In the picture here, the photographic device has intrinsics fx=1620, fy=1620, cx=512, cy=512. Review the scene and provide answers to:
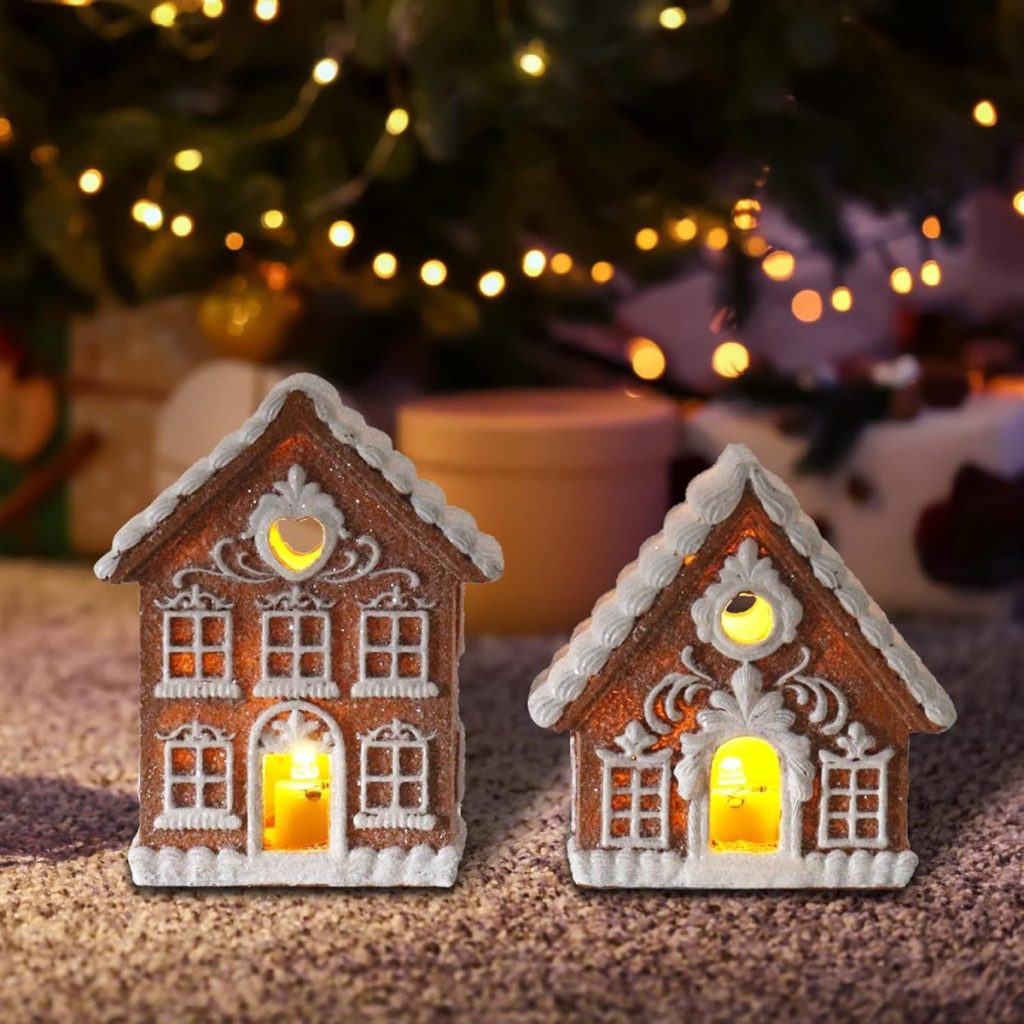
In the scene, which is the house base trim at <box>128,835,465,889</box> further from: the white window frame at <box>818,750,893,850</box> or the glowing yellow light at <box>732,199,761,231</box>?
the glowing yellow light at <box>732,199,761,231</box>

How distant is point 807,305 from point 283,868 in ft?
6.96

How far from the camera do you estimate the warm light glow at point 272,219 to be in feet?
7.67

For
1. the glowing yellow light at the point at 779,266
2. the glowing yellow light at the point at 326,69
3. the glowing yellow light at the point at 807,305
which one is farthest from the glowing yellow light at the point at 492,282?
the glowing yellow light at the point at 807,305

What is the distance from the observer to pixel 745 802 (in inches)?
61.9

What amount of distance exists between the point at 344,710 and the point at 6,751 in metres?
0.60

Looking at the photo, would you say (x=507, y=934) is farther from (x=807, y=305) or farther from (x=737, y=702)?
(x=807, y=305)

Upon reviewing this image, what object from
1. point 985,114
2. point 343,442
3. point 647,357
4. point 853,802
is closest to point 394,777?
point 343,442

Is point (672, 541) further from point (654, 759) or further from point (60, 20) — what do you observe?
point (60, 20)

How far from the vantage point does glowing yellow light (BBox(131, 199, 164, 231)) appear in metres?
2.37

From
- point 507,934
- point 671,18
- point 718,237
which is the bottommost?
point 507,934

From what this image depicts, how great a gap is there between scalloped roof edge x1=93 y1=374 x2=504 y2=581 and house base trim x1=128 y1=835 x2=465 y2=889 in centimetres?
27

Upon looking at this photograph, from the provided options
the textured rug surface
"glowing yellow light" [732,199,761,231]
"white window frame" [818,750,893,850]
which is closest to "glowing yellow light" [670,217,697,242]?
"glowing yellow light" [732,199,761,231]

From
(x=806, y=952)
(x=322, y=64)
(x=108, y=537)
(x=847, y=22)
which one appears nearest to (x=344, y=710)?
(x=806, y=952)

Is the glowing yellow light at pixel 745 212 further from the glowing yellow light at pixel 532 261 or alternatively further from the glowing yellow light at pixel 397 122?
the glowing yellow light at pixel 397 122
